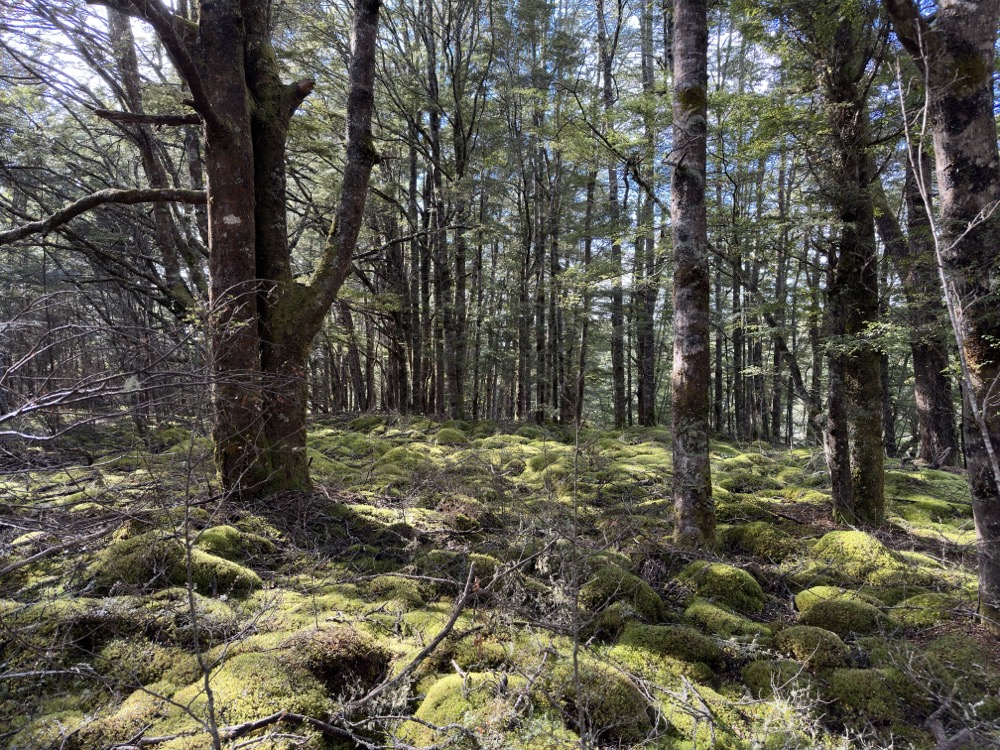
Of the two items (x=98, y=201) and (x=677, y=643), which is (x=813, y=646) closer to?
(x=677, y=643)

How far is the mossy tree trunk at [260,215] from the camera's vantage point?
451cm

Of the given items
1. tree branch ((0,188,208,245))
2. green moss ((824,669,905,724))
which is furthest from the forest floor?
tree branch ((0,188,208,245))

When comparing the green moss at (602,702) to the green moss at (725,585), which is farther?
the green moss at (725,585)

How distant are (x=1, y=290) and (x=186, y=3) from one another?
46.8 ft

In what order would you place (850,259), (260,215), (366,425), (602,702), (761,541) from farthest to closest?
(366,425)
(260,215)
(850,259)
(761,541)
(602,702)

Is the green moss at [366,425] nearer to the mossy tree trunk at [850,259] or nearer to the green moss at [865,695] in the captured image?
the mossy tree trunk at [850,259]

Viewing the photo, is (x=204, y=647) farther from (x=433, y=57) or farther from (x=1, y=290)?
(x=1, y=290)

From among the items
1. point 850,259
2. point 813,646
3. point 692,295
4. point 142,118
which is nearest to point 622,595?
point 813,646

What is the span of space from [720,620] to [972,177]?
125 inches

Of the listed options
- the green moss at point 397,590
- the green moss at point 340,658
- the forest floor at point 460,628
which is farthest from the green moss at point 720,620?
the green moss at point 340,658

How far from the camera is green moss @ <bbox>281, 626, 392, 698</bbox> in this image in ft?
7.93

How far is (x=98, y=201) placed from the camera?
407cm

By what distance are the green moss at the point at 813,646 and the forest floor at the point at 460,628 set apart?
0.05 ft

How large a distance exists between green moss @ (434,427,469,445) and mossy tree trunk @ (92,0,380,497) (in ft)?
13.4
